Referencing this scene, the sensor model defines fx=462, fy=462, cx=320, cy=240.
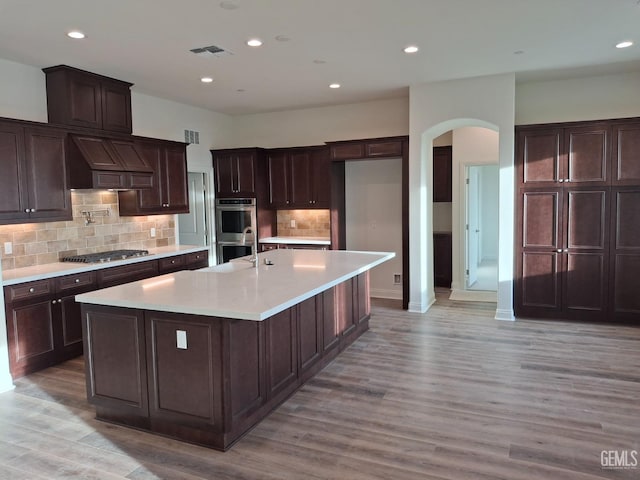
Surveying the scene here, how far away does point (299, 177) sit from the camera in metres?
7.32

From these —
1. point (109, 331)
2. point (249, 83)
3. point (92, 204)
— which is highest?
point (249, 83)

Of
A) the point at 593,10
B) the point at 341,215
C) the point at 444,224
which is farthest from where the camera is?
Answer: the point at 444,224

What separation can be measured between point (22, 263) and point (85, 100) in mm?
1882

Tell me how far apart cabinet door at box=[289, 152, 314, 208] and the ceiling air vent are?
2758 millimetres

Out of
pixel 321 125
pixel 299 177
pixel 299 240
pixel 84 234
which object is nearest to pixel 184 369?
pixel 84 234

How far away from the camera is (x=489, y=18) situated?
3859mm

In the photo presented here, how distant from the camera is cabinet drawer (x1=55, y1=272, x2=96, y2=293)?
14.9 feet

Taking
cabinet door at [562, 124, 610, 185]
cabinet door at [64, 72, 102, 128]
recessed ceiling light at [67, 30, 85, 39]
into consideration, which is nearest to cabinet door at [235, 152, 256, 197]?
cabinet door at [64, 72, 102, 128]

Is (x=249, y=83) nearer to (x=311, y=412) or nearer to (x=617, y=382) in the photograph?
(x=311, y=412)

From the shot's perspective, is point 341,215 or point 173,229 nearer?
point 173,229

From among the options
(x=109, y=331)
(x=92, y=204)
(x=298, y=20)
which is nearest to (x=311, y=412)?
(x=109, y=331)

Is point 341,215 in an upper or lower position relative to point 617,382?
upper

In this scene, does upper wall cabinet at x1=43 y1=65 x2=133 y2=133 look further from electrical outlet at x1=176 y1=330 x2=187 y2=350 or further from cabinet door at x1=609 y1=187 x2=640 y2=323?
cabinet door at x1=609 y1=187 x2=640 y2=323

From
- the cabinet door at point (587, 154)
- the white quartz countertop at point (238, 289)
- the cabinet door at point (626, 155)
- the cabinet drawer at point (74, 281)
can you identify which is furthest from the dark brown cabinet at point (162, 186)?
the cabinet door at point (626, 155)
